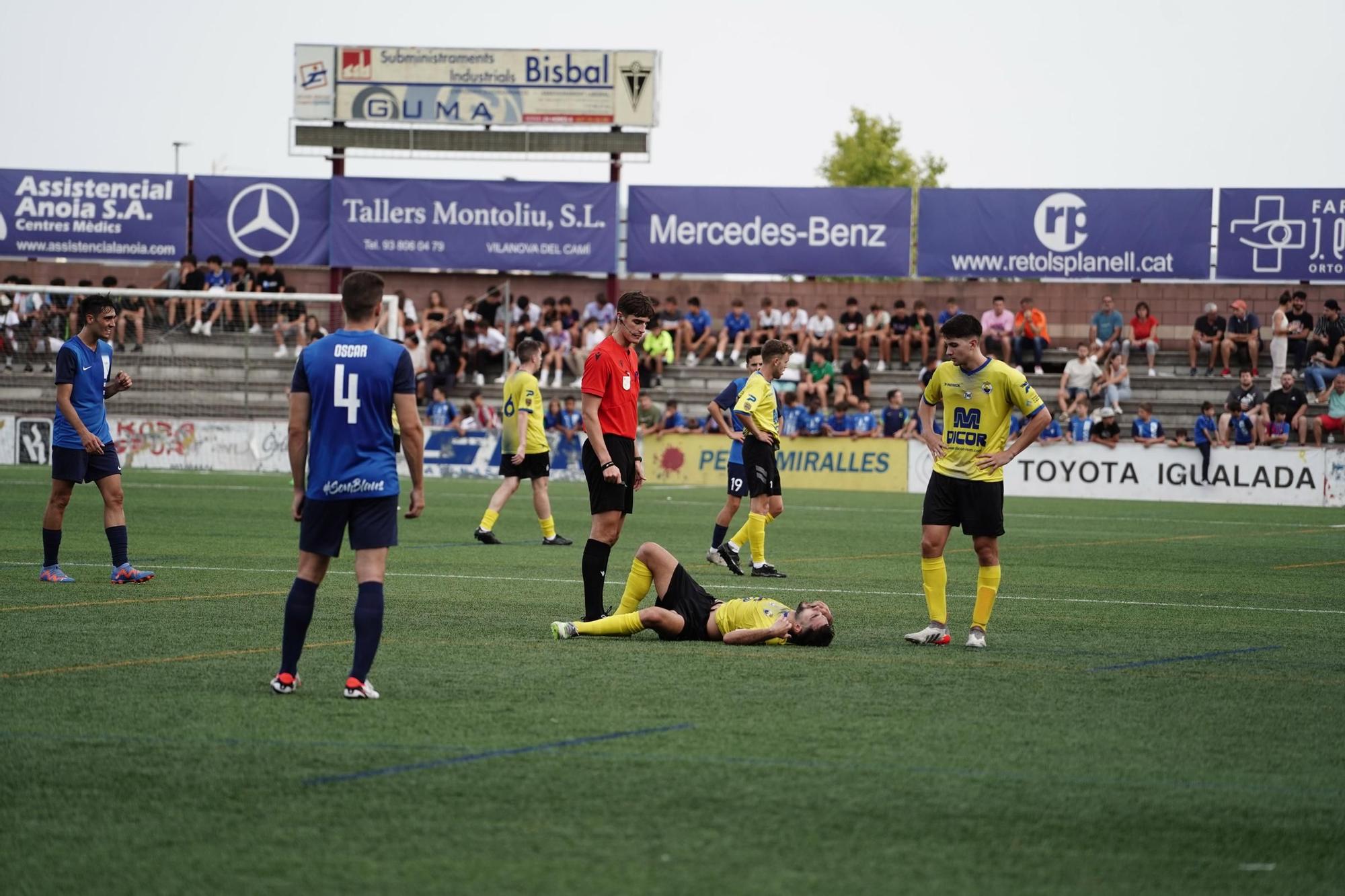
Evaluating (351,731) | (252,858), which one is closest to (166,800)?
(252,858)

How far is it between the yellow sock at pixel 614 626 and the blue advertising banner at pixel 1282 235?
2905 cm

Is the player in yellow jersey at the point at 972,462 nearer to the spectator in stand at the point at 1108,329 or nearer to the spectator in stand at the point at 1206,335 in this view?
the spectator in stand at the point at 1108,329

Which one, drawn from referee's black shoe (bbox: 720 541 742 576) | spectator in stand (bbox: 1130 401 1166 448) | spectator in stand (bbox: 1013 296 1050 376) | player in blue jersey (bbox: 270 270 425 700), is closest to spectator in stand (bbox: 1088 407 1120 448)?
spectator in stand (bbox: 1130 401 1166 448)

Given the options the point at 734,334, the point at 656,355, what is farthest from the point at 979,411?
the point at 734,334

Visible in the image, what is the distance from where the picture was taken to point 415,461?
285 inches

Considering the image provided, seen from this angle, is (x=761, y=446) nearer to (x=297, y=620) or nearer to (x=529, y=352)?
(x=529, y=352)

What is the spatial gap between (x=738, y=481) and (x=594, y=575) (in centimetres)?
589

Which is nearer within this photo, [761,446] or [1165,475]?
[761,446]

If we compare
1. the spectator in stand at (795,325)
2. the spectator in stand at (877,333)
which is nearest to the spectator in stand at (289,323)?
the spectator in stand at (795,325)

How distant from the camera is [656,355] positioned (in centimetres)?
3553

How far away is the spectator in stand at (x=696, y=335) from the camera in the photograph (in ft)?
120

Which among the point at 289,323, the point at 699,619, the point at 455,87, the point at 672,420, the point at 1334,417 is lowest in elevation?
the point at 699,619

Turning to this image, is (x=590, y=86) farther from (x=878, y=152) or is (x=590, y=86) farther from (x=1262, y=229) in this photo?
(x=878, y=152)

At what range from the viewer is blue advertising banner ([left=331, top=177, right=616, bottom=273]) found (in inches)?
1491
